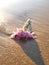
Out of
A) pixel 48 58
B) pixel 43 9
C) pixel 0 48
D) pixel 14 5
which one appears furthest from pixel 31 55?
pixel 14 5

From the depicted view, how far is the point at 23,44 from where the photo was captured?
4895 mm

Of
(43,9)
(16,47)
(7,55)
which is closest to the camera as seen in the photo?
(7,55)

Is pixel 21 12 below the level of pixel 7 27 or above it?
below

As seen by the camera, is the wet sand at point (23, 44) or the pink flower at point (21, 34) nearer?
the wet sand at point (23, 44)

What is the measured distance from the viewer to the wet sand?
4.19 meters

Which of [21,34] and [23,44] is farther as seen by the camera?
[21,34]

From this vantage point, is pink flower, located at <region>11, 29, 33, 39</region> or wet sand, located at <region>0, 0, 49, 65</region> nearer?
wet sand, located at <region>0, 0, 49, 65</region>

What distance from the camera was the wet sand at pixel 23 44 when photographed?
4.19 meters

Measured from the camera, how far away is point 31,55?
173 inches

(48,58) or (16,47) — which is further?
(16,47)

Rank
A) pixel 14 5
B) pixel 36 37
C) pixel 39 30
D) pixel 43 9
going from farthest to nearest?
pixel 14 5 < pixel 43 9 < pixel 39 30 < pixel 36 37

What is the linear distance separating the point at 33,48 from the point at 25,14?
291 cm

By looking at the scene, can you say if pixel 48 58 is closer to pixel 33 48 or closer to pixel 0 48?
pixel 33 48

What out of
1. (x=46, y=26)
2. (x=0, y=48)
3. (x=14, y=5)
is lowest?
(x=14, y=5)
